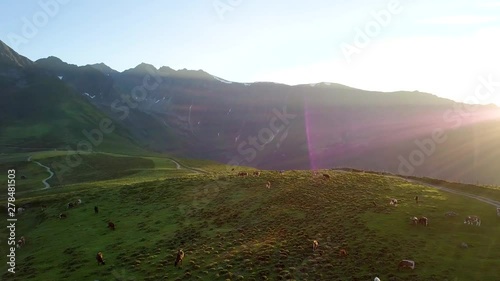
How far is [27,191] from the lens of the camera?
302ft

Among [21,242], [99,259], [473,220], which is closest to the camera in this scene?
[99,259]

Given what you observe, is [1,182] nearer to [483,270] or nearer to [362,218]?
[362,218]

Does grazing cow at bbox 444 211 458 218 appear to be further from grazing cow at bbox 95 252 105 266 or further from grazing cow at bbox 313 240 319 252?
grazing cow at bbox 95 252 105 266

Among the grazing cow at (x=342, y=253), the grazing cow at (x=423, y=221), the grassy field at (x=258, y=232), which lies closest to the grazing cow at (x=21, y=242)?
the grassy field at (x=258, y=232)

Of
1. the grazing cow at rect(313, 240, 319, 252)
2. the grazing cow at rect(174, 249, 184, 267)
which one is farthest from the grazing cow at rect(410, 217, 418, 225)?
the grazing cow at rect(174, 249, 184, 267)

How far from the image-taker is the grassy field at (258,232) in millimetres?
36219

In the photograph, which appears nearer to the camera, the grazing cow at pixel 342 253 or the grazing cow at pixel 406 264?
the grazing cow at pixel 406 264

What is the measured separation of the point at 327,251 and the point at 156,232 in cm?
2380

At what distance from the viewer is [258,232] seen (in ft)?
153

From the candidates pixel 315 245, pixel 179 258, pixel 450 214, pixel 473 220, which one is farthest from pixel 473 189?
pixel 179 258

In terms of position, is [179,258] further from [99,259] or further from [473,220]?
[473,220]

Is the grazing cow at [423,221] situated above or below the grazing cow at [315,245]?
above

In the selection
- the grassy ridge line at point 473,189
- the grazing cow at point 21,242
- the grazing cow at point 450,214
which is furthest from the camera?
the grassy ridge line at point 473,189

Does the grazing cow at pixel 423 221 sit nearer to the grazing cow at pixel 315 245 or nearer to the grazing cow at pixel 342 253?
the grazing cow at pixel 342 253
